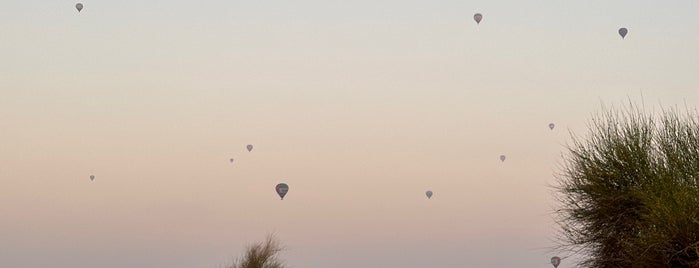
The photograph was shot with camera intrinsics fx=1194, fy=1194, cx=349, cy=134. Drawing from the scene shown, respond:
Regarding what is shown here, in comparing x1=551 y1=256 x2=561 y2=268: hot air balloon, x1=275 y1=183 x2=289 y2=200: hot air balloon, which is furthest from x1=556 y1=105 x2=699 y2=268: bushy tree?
x1=275 y1=183 x2=289 y2=200: hot air balloon

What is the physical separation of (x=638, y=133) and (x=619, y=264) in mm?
5123

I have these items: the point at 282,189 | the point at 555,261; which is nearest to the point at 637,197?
the point at 555,261

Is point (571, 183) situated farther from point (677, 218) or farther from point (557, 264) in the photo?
point (557, 264)

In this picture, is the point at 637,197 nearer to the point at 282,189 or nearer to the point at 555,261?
the point at 555,261

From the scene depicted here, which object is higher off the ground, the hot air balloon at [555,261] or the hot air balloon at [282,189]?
the hot air balloon at [282,189]

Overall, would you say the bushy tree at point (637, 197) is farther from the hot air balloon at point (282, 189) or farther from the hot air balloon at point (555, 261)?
the hot air balloon at point (282, 189)

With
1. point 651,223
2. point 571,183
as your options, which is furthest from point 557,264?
point 651,223

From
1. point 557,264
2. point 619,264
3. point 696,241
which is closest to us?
point 696,241

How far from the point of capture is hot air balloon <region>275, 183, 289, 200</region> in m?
70.8

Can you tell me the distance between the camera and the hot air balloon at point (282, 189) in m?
70.8

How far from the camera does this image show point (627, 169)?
42.3 m

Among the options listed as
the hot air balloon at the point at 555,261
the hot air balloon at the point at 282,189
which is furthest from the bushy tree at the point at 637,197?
the hot air balloon at the point at 282,189

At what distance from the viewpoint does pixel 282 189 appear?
71375 mm

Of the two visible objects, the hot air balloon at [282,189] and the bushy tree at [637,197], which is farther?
the hot air balloon at [282,189]
